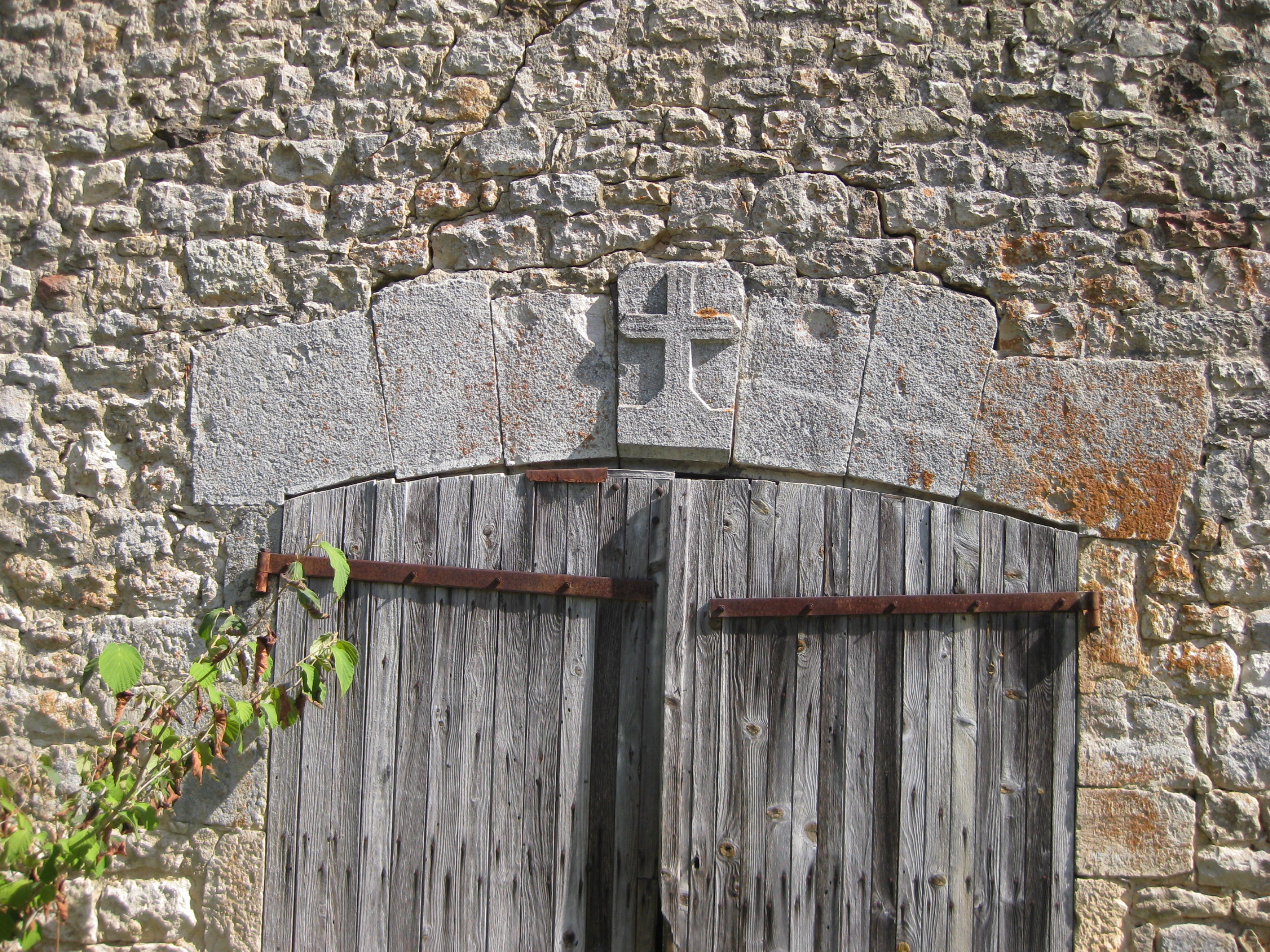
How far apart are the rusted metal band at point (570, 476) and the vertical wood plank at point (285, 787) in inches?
23.0

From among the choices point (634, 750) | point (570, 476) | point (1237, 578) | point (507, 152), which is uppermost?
point (507, 152)

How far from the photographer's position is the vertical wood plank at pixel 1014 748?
2.07m

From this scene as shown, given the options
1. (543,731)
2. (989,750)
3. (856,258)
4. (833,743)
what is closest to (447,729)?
(543,731)

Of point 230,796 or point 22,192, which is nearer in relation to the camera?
point 230,796

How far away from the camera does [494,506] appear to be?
2256mm

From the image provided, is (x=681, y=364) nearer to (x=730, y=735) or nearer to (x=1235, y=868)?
(x=730, y=735)

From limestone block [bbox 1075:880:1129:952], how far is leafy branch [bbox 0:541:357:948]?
177 cm

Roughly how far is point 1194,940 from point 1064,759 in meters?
0.49

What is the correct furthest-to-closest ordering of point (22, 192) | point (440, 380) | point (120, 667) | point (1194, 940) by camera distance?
point (22, 192)
point (440, 380)
point (1194, 940)
point (120, 667)

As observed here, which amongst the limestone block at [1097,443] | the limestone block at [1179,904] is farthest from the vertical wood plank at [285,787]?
the limestone block at [1179,904]

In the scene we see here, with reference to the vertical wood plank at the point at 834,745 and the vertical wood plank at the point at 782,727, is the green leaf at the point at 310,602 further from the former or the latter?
the vertical wood plank at the point at 834,745

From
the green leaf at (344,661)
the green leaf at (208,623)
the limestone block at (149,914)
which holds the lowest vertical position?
the limestone block at (149,914)

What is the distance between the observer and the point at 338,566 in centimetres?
204

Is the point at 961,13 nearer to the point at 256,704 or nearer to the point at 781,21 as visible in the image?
the point at 781,21
